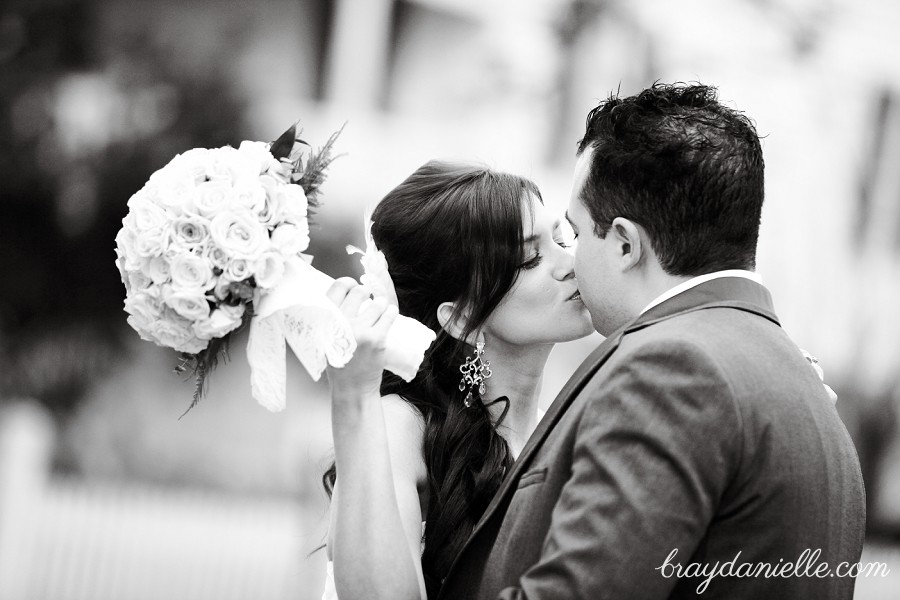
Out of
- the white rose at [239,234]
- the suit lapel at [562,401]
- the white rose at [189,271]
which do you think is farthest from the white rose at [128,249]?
the suit lapel at [562,401]

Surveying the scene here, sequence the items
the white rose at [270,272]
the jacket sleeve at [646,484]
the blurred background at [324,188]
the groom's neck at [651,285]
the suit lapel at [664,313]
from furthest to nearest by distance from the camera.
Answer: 1. the blurred background at [324,188]
2. the white rose at [270,272]
3. the groom's neck at [651,285]
4. the suit lapel at [664,313]
5. the jacket sleeve at [646,484]

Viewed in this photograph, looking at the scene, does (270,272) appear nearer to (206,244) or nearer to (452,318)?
(206,244)

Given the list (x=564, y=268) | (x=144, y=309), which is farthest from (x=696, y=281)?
(x=144, y=309)

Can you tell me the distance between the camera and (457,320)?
3.50m

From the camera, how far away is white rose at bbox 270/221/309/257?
2.59 meters

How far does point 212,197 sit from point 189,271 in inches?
8.1

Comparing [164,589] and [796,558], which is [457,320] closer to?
[796,558]

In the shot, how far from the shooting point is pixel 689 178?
7.83 feet

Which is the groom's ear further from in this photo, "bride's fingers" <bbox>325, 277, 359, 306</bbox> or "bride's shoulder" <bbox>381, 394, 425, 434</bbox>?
"bride's shoulder" <bbox>381, 394, 425, 434</bbox>

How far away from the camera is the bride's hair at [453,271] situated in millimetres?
3285

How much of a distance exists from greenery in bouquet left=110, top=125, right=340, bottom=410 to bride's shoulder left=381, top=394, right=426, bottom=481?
2.25ft

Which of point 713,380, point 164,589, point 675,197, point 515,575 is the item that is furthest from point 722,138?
point 164,589

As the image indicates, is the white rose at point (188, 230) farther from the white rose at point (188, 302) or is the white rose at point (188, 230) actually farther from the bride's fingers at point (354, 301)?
the bride's fingers at point (354, 301)

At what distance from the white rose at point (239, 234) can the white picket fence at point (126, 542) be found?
5410 millimetres
